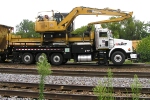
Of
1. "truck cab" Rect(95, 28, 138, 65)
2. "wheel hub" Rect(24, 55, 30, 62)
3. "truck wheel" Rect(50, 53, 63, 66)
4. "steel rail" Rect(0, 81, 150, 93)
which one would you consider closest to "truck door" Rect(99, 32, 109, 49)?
"truck cab" Rect(95, 28, 138, 65)

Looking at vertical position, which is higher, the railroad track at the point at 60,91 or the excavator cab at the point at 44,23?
the excavator cab at the point at 44,23

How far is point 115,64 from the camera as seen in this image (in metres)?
Result: 17.1

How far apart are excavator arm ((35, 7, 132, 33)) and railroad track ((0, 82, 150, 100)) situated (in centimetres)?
932

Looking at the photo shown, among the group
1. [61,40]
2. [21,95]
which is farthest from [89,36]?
[21,95]

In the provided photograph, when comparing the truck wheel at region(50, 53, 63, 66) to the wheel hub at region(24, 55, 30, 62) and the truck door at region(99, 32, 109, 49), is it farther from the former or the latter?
the truck door at region(99, 32, 109, 49)

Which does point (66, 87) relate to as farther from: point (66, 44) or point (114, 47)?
point (66, 44)

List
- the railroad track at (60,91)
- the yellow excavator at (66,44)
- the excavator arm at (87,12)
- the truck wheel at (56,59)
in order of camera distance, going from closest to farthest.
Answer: the railroad track at (60,91)
the yellow excavator at (66,44)
the truck wheel at (56,59)
the excavator arm at (87,12)

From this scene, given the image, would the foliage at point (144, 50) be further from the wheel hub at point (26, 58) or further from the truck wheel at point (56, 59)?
the wheel hub at point (26, 58)

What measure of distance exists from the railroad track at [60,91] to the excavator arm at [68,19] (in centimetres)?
932

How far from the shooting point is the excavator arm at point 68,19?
18469 mm

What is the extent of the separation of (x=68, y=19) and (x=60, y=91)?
11.3 m

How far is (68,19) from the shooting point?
18844 mm

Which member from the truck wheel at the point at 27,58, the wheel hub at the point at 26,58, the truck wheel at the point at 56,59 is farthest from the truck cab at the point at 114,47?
the wheel hub at the point at 26,58

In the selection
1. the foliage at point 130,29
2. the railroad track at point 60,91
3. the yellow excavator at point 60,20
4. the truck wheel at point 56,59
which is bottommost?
the railroad track at point 60,91
